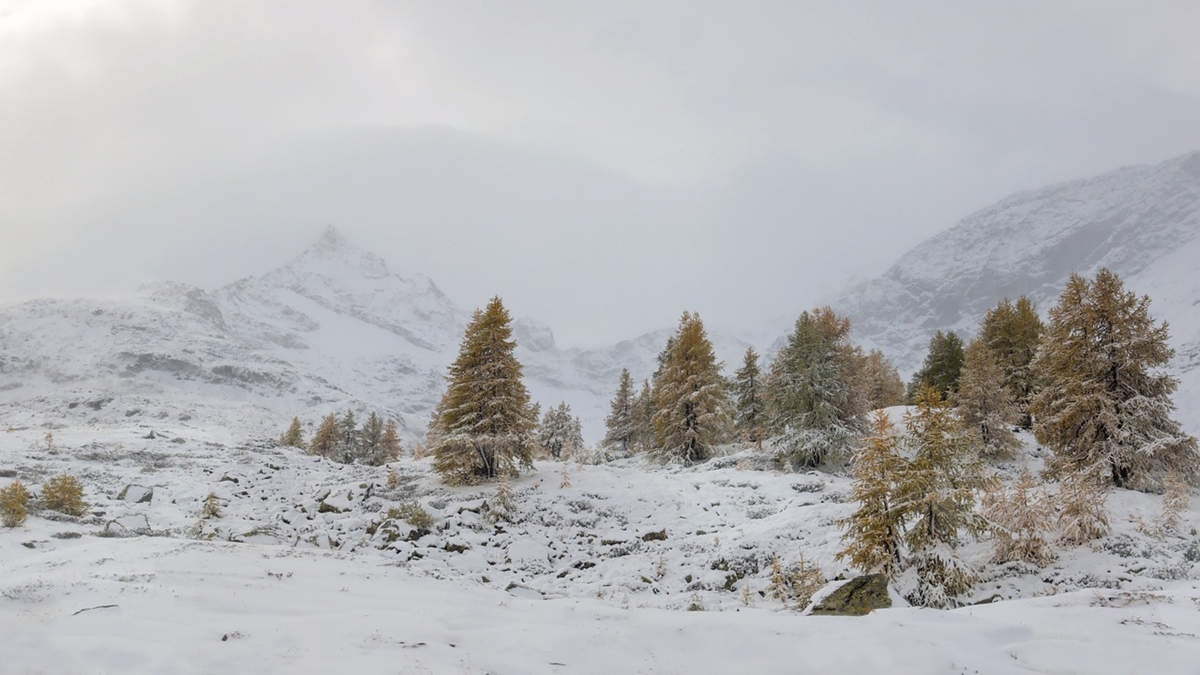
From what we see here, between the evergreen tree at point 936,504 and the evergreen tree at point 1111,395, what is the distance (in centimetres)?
926

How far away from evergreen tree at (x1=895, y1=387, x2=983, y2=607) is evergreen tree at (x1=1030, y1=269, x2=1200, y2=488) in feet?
→ 30.4

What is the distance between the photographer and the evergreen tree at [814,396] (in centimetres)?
2872

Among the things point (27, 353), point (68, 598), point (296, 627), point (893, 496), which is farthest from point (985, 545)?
point (27, 353)

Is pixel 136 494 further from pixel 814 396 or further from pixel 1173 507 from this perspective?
pixel 1173 507

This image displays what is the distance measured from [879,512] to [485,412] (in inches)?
650

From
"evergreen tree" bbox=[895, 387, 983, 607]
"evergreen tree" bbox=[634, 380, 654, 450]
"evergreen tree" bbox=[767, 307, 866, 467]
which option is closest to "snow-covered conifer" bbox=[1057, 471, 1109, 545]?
"evergreen tree" bbox=[895, 387, 983, 607]

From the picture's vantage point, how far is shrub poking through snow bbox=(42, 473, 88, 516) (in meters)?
16.7

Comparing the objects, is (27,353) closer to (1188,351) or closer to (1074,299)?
(1074,299)

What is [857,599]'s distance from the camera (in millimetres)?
9898

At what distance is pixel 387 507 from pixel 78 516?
355 inches

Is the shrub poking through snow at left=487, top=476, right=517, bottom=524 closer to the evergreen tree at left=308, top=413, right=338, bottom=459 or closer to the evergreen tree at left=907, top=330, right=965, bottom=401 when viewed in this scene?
the evergreen tree at left=907, top=330, right=965, bottom=401

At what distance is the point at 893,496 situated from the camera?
1191 cm

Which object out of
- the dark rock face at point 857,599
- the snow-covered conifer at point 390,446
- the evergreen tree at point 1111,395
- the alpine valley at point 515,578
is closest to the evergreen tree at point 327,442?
the snow-covered conifer at point 390,446

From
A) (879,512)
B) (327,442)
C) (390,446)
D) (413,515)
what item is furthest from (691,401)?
(327,442)
